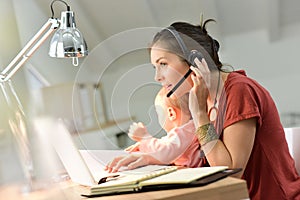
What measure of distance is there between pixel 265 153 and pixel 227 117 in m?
0.16

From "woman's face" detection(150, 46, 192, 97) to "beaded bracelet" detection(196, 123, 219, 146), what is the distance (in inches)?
4.2

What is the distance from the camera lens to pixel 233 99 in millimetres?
1325

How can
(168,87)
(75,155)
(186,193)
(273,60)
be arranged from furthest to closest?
(273,60) → (168,87) → (75,155) → (186,193)

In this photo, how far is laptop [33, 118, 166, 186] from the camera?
1.22 meters

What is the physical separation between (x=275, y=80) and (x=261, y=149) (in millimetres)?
1143

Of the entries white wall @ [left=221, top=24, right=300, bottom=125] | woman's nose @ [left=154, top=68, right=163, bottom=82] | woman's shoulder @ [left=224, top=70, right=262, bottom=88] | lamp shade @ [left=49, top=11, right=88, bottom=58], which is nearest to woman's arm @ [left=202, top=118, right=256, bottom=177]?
woman's shoulder @ [left=224, top=70, right=262, bottom=88]

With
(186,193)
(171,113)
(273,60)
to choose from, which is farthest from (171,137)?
(273,60)

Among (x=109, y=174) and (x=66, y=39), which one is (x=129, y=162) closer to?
(x=109, y=174)

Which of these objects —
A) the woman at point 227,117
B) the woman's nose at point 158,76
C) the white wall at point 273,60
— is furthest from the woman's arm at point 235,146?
the white wall at point 273,60

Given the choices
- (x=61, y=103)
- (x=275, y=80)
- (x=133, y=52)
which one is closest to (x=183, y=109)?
(x=133, y=52)

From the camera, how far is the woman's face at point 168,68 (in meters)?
1.30

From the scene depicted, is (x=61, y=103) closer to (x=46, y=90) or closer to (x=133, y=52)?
(x=46, y=90)

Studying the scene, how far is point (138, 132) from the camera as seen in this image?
1.34m

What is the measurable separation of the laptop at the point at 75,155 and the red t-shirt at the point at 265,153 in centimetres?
26
